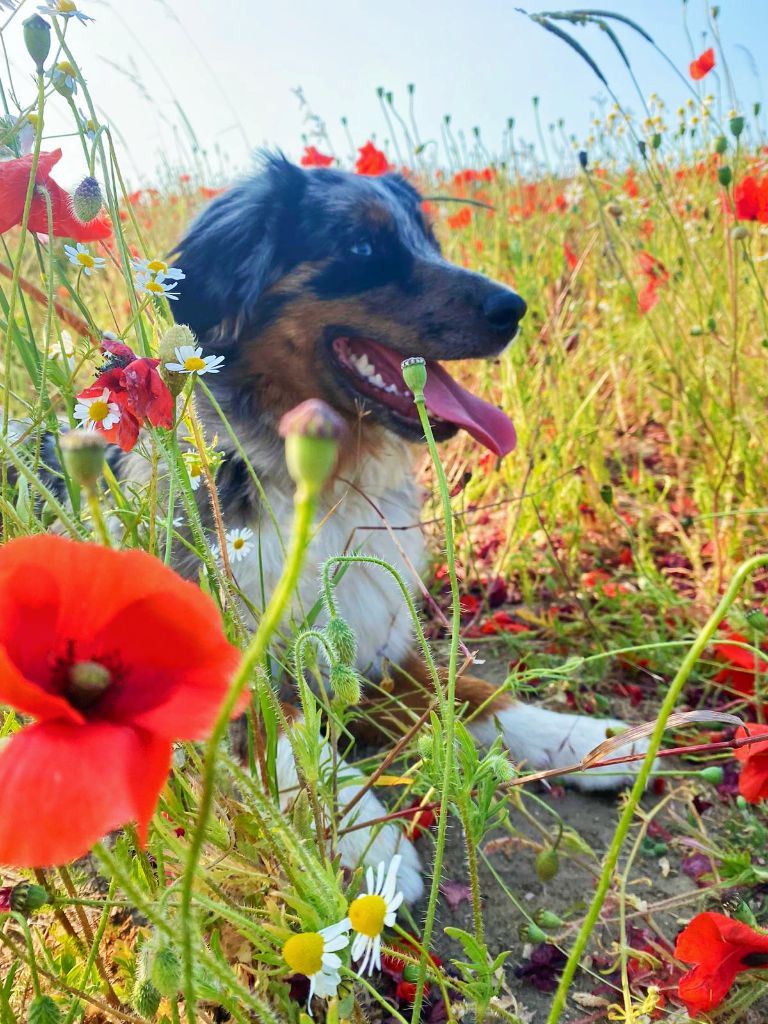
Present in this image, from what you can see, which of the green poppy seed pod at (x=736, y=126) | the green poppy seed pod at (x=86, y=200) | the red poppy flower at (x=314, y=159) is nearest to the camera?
the green poppy seed pod at (x=86, y=200)

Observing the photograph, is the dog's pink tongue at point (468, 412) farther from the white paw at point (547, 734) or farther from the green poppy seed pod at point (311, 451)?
the green poppy seed pod at point (311, 451)

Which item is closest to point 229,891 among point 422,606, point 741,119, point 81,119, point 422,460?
point 81,119

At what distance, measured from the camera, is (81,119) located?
995 mm

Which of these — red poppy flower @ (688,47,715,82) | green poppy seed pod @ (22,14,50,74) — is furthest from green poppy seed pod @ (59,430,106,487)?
red poppy flower @ (688,47,715,82)

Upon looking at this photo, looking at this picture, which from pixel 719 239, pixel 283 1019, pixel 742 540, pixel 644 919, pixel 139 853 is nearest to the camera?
pixel 139 853

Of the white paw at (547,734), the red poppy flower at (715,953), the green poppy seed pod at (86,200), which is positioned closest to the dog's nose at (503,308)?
the white paw at (547,734)

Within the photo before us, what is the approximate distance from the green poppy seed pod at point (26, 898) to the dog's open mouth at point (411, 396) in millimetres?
1577

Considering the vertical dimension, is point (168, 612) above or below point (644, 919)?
above

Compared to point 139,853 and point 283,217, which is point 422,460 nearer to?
point 283,217

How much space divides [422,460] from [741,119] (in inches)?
66.2

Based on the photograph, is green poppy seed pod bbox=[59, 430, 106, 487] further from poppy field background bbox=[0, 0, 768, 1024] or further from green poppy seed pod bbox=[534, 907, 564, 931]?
green poppy seed pod bbox=[534, 907, 564, 931]

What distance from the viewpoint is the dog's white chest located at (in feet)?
6.71

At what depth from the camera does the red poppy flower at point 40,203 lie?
0.84m

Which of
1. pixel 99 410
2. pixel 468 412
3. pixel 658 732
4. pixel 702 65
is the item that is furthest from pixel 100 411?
pixel 702 65
